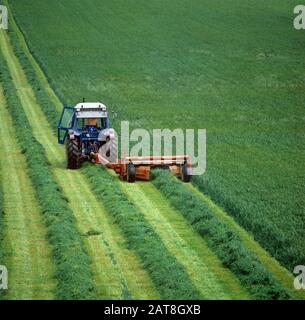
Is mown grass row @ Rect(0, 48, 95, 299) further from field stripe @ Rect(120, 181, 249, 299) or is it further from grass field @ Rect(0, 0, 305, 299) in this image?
field stripe @ Rect(120, 181, 249, 299)

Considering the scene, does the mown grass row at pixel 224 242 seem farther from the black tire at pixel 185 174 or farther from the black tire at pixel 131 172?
the black tire at pixel 131 172

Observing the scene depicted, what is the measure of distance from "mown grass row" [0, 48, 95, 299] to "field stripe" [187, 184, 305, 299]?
394cm

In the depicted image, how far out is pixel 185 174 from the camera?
2658 centimetres

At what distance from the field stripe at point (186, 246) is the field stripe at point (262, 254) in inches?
38.2

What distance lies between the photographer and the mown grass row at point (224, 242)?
1672 cm

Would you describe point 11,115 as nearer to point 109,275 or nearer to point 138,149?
point 138,149

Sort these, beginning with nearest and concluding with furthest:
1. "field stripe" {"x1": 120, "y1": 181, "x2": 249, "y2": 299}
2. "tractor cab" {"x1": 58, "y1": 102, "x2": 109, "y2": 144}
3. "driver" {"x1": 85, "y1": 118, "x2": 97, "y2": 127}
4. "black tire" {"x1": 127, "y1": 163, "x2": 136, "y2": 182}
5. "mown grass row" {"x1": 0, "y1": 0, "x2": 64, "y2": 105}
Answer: "field stripe" {"x1": 120, "y1": 181, "x2": 249, "y2": 299}, "black tire" {"x1": 127, "y1": 163, "x2": 136, "y2": 182}, "tractor cab" {"x1": 58, "y1": 102, "x2": 109, "y2": 144}, "driver" {"x1": 85, "y1": 118, "x2": 97, "y2": 127}, "mown grass row" {"x1": 0, "y1": 0, "x2": 64, "y2": 105}

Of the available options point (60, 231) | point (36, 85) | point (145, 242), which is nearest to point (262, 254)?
point (145, 242)

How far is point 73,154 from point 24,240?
8240 mm

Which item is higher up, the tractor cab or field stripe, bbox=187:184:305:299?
the tractor cab

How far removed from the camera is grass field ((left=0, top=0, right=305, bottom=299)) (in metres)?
18.0

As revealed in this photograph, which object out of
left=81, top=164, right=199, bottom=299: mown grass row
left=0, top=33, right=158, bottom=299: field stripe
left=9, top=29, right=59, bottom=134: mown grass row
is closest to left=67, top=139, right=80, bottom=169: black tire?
left=0, top=33, right=158, bottom=299: field stripe

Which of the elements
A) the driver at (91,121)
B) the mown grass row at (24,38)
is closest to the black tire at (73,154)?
the driver at (91,121)
